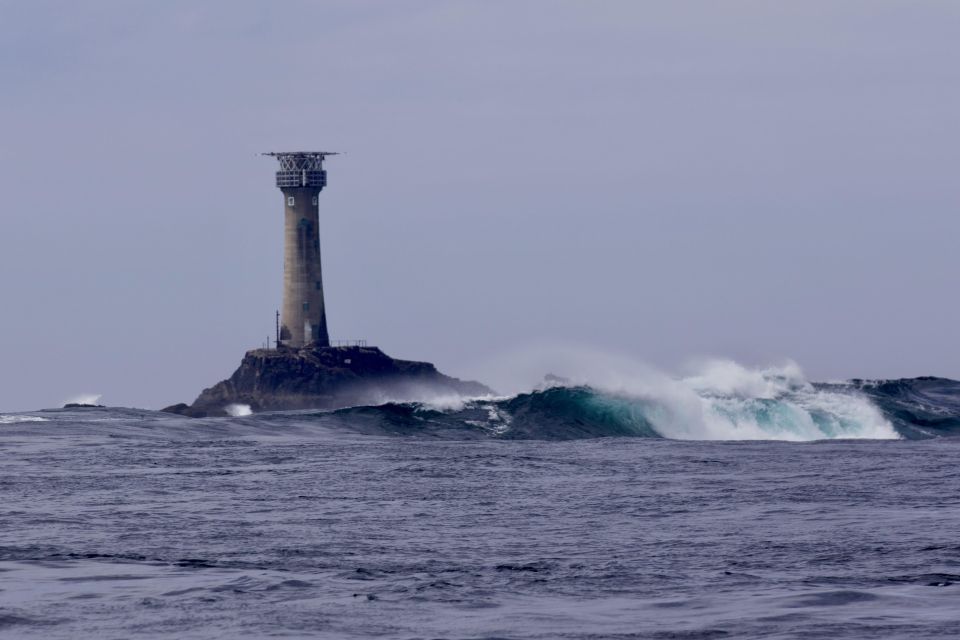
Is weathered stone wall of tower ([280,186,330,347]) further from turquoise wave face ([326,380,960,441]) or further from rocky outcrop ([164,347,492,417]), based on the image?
turquoise wave face ([326,380,960,441])

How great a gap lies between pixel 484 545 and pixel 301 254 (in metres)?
80.3

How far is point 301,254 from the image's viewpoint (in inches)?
3962

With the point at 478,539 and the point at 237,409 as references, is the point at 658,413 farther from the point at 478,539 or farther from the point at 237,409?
the point at 237,409

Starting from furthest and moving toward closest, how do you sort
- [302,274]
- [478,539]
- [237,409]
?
[237,409], [302,274], [478,539]

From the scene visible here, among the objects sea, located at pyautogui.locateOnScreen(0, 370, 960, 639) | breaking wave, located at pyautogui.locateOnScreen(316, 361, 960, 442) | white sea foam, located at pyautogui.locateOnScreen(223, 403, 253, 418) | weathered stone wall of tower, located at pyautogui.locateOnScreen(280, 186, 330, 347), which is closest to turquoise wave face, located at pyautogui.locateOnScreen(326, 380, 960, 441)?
breaking wave, located at pyautogui.locateOnScreen(316, 361, 960, 442)

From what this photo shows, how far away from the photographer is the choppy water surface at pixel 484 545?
15969 millimetres

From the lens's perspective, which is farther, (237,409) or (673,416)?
(237,409)

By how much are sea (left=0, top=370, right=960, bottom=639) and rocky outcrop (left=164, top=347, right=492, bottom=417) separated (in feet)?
184

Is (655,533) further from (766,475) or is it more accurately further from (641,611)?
(766,475)

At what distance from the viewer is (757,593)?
56.0 feet

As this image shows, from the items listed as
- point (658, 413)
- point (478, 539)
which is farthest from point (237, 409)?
point (478, 539)

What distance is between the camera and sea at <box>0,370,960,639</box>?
16016mm

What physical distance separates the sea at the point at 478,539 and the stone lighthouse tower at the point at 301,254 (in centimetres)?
5567

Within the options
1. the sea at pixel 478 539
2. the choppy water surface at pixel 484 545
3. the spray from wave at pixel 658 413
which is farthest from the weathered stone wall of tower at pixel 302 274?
the choppy water surface at pixel 484 545
